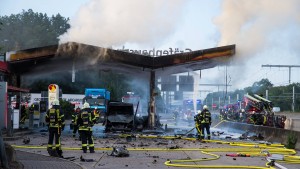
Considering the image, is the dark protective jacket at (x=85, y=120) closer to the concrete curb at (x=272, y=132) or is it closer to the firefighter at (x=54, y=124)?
the firefighter at (x=54, y=124)

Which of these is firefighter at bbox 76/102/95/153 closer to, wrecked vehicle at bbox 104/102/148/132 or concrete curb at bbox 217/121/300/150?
concrete curb at bbox 217/121/300/150

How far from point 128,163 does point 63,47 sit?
16.8 metres

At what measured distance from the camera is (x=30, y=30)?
264 ft

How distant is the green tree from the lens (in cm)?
7456

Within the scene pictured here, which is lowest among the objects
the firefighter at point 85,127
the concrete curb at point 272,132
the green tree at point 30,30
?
the concrete curb at point 272,132

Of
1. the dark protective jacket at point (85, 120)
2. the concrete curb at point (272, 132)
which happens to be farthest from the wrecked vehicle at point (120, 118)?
the dark protective jacket at point (85, 120)

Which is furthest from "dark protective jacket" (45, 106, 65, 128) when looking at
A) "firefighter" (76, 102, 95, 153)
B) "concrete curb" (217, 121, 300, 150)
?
"concrete curb" (217, 121, 300, 150)

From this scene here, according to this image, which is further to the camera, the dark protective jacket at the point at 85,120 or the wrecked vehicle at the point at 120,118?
the wrecked vehicle at the point at 120,118

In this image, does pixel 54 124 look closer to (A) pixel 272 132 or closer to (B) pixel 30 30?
(A) pixel 272 132

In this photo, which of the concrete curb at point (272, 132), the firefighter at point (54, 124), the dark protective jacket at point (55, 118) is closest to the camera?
the firefighter at point (54, 124)

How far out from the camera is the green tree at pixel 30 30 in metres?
74.6

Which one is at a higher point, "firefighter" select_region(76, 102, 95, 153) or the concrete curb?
"firefighter" select_region(76, 102, 95, 153)

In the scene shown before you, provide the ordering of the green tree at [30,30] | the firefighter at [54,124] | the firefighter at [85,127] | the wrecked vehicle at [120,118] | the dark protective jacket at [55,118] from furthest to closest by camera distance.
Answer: the green tree at [30,30]
the wrecked vehicle at [120,118]
the firefighter at [85,127]
the dark protective jacket at [55,118]
the firefighter at [54,124]

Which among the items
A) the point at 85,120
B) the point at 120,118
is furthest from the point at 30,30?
the point at 85,120
